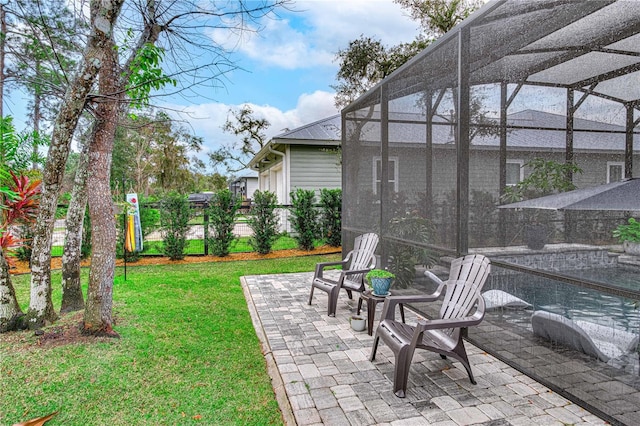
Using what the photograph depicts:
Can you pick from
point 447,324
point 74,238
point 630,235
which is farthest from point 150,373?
point 630,235

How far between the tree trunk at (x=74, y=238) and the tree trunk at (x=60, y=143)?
45 cm

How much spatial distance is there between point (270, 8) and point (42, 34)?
2.07m

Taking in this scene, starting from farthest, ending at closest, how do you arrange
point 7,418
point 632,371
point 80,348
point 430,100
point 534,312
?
point 430,100 < point 80,348 < point 534,312 < point 7,418 < point 632,371

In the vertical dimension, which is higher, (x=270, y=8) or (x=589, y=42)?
(x=270, y=8)

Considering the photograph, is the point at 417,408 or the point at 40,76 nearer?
the point at 417,408

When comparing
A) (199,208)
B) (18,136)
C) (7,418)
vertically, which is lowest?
(7,418)

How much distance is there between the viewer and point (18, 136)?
4051 mm

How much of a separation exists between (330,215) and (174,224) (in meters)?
3.69

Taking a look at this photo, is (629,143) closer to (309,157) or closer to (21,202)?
(21,202)

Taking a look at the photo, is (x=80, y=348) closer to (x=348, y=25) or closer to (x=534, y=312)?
(x=534, y=312)

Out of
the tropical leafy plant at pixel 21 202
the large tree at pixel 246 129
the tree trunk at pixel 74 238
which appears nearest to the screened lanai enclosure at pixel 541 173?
the tree trunk at pixel 74 238

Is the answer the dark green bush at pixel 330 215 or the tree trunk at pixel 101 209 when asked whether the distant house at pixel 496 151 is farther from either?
the dark green bush at pixel 330 215

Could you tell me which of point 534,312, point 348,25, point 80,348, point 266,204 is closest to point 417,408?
point 534,312

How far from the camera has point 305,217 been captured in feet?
30.3
